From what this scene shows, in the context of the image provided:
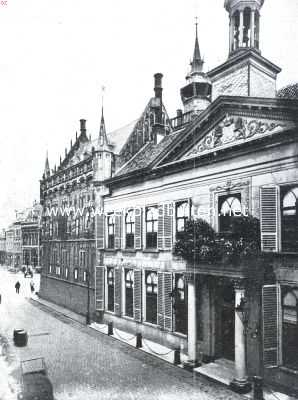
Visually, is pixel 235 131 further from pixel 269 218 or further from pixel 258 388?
pixel 258 388

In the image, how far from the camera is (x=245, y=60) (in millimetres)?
15477

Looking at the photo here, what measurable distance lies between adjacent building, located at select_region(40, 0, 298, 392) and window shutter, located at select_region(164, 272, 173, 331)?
2.0 inches

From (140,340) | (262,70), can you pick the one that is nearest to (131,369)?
(140,340)

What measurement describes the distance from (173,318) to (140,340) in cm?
205

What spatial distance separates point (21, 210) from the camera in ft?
244

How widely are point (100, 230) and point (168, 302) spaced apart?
7780 mm

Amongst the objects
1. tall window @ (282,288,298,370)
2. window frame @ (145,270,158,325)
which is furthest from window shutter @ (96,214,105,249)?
tall window @ (282,288,298,370)

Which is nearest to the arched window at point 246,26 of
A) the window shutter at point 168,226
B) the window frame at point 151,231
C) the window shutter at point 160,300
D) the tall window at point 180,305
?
the window shutter at point 168,226

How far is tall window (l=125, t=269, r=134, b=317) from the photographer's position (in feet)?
66.3

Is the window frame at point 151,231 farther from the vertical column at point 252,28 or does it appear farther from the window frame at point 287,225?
the vertical column at point 252,28

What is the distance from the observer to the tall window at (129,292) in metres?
20.2

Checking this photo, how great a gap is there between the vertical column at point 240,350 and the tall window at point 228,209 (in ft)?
9.17

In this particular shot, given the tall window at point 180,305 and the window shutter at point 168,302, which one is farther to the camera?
the window shutter at point 168,302

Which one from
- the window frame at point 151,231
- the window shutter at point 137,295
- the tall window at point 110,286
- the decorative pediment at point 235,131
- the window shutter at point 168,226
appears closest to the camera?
the decorative pediment at point 235,131
